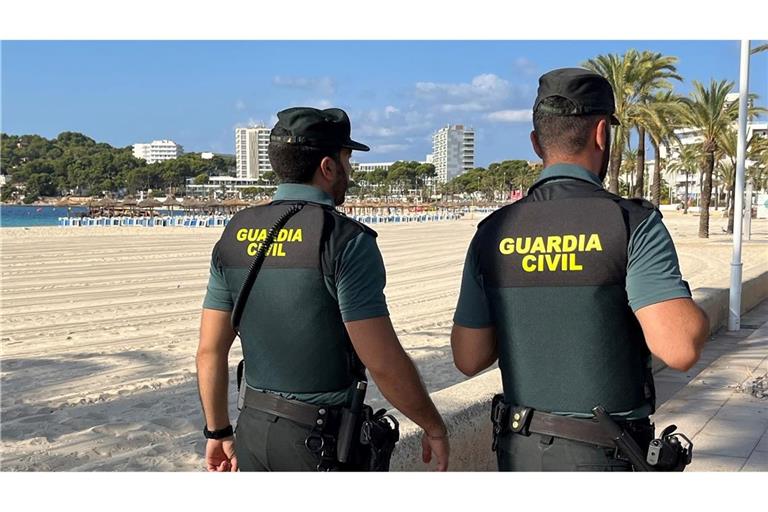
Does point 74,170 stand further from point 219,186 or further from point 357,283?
point 357,283

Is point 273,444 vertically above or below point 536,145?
below

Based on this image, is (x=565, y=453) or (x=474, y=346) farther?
(x=474, y=346)

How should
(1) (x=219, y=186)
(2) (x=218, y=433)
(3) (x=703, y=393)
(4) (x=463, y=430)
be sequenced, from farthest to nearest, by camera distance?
(1) (x=219, y=186)
(3) (x=703, y=393)
(4) (x=463, y=430)
(2) (x=218, y=433)

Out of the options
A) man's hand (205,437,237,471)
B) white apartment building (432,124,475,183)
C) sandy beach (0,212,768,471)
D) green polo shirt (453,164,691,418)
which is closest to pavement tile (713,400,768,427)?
sandy beach (0,212,768,471)

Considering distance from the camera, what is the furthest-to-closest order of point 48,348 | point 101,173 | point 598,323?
1. point 101,173
2. point 48,348
3. point 598,323

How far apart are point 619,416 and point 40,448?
4533mm

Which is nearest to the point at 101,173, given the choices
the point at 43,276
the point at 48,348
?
the point at 43,276

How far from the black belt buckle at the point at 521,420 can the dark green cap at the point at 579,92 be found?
87 cm

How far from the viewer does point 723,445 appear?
4.50 metres

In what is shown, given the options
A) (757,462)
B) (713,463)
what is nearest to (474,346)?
(713,463)

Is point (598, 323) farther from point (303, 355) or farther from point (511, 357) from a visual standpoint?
point (303, 355)

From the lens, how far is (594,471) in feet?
6.46

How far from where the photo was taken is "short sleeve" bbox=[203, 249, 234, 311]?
2.34m

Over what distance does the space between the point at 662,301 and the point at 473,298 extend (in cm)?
54
